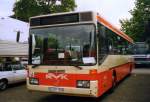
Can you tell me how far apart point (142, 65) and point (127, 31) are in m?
21.4

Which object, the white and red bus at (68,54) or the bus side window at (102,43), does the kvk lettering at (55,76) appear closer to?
the white and red bus at (68,54)

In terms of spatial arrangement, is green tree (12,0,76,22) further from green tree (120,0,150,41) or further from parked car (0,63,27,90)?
parked car (0,63,27,90)

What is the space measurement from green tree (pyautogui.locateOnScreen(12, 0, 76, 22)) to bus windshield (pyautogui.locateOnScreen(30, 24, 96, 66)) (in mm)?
40043

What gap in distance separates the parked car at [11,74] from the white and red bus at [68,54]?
3894 mm

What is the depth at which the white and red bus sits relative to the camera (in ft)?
30.1

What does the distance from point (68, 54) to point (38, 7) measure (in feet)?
138

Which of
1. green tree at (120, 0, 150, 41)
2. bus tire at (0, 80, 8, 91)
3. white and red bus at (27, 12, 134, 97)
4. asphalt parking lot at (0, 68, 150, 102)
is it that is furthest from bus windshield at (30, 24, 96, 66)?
green tree at (120, 0, 150, 41)

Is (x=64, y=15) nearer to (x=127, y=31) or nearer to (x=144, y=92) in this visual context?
(x=144, y=92)

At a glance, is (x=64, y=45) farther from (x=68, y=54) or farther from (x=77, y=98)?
(x=77, y=98)

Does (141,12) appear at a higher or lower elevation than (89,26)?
higher

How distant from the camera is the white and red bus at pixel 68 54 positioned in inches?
361

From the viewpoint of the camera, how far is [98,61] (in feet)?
30.5

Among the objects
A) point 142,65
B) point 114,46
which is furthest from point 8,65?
point 142,65

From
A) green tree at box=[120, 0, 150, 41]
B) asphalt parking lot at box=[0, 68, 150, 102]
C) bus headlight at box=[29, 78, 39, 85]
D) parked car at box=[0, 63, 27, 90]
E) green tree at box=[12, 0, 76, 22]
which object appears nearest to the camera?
bus headlight at box=[29, 78, 39, 85]
